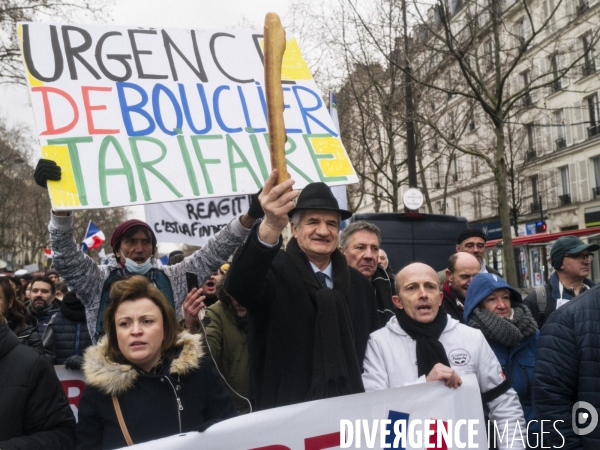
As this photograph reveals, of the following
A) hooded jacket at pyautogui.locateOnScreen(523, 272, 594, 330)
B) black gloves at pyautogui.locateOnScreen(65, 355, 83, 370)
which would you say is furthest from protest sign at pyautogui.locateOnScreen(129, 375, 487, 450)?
hooded jacket at pyautogui.locateOnScreen(523, 272, 594, 330)

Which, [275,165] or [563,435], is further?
[563,435]

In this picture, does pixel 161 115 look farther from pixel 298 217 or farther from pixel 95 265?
pixel 298 217

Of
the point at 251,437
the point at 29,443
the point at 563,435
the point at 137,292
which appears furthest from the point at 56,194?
the point at 563,435

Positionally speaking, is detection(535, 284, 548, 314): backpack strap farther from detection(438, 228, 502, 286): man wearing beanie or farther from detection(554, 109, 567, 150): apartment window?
detection(554, 109, 567, 150): apartment window

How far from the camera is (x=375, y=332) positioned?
115 inches

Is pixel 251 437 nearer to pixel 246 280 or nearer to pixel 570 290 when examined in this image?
pixel 246 280

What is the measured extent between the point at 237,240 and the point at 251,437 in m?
1.37

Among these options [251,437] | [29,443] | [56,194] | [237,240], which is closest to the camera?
[29,443]

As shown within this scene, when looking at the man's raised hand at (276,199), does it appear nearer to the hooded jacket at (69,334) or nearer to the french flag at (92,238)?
the hooded jacket at (69,334)

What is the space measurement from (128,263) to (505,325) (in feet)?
7.01

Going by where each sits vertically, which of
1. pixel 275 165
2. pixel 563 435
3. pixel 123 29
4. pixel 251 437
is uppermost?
pixel 123 29

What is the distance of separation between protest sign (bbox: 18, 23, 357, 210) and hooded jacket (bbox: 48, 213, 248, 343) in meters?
0.24

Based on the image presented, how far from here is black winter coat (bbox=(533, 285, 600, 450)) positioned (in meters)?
2.48

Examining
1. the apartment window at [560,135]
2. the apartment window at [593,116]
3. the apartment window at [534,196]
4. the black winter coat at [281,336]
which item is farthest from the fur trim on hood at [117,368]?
the apartment window at [534,196]
